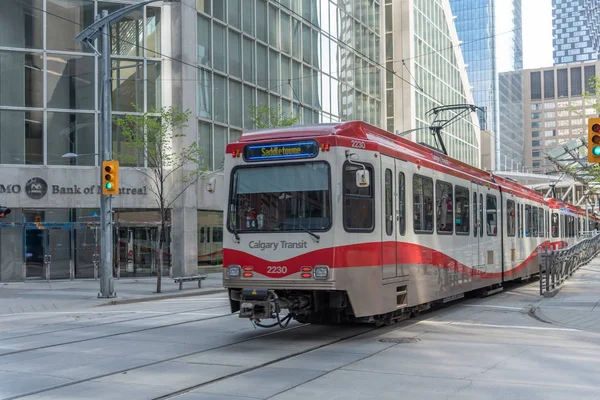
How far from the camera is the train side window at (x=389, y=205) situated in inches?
457

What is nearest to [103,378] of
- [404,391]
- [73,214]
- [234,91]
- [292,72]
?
[404,391]

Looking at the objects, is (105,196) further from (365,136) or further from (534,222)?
(534,222)

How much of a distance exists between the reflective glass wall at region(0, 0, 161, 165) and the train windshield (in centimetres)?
1918

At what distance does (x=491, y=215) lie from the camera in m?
18.4

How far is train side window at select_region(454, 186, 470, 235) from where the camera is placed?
15414mm

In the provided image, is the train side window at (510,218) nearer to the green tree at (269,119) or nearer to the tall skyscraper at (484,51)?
the green tree at (269,119)

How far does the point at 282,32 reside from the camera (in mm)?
40750

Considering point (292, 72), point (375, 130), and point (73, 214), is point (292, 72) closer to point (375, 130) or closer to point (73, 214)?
point (73, 214)

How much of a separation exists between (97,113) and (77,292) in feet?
31.4

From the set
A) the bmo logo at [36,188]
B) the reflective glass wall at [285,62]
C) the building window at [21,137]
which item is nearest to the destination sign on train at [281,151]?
the bmo logo at [36,188]

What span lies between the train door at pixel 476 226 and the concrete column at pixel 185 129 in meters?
17.1

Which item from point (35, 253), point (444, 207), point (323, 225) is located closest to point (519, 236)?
point (444, 207)

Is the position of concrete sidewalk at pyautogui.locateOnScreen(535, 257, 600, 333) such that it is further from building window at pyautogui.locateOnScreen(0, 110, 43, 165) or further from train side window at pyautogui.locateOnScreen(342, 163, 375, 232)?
building window at pyautogui.locateOnScreen(0, 110, 43, 165)

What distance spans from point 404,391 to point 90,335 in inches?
280
